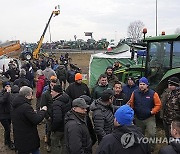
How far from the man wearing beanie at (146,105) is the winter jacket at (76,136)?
1.95m

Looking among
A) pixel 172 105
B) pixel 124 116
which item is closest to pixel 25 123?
pixel 124 116

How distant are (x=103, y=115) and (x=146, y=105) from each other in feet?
4.76

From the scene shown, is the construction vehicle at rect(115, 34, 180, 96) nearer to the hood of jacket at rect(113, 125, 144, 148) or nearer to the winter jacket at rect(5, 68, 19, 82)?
the hood of jacket at rect(113, 125, 144, 148)

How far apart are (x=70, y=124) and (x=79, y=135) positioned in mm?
174

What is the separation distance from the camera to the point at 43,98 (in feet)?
17.5

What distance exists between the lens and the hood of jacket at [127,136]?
261cm

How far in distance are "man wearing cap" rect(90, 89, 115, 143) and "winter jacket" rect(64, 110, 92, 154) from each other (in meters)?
0.51

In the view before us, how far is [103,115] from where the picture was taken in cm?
393

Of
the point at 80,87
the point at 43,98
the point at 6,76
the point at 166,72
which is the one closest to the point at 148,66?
the point at 166,72

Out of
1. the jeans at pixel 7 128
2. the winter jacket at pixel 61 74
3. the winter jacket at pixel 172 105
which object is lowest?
the jeans at pixel 7 128

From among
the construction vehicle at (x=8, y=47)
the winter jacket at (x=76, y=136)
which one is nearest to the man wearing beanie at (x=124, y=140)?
the winter jacket at (x=76, y=136)

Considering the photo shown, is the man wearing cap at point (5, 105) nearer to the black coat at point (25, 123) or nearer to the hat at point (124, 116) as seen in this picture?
the black coat at point (25, 123)

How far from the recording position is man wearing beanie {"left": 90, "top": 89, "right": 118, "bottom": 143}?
3.93 m

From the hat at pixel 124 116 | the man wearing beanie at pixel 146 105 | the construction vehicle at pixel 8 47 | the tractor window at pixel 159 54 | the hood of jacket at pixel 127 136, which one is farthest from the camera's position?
the construction vehicle at pixel 8 47
